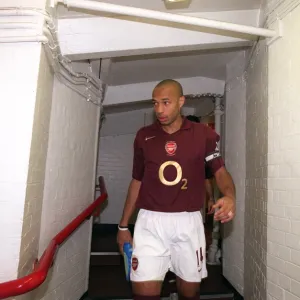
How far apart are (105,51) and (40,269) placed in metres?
1.58

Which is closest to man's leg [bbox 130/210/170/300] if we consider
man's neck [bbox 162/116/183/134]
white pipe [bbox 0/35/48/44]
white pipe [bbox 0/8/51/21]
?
man's neck [bbox 162/116/183/134]

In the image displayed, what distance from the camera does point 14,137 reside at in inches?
64.6

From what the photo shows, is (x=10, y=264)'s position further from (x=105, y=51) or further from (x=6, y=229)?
(x=105, y=51)

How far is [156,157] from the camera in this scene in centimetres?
203

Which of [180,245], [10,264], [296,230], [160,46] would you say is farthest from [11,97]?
[296,230]

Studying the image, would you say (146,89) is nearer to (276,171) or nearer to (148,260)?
(276,171)

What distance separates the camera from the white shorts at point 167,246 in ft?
6.18

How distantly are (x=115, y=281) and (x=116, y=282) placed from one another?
29 millimetres

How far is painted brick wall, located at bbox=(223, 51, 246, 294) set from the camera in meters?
2.84

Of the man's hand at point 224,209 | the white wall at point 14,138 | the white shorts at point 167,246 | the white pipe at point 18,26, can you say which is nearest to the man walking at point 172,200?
the white shorts at point 167,246

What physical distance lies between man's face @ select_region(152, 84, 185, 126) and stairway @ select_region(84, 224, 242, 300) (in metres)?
1.80

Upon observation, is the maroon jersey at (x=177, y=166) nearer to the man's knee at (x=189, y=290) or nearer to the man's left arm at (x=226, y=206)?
the man's left arm at (x=226, y=206)

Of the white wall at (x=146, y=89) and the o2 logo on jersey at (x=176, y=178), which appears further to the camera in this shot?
the white wall at (x=146, y=89)

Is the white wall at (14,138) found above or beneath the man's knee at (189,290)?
above
